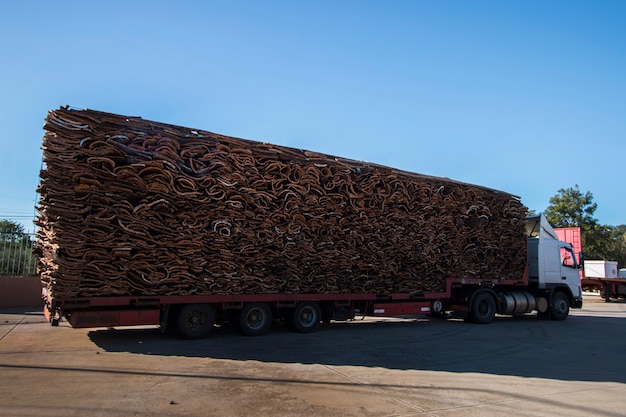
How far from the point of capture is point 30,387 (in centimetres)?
613

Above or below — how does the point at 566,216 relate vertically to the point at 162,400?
above

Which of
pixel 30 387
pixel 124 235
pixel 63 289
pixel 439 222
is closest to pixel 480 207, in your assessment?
pixel 439 222

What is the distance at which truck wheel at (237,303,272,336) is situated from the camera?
11.0m

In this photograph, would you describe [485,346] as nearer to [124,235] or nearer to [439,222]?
[439,222]

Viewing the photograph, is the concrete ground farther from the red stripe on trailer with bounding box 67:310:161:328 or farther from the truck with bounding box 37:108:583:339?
the truck with bounding box 37:108:583:339

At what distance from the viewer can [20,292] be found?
17.7 metres

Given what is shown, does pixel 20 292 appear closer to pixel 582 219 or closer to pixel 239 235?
pixel 239 235

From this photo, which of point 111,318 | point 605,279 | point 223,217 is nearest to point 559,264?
point 223,217

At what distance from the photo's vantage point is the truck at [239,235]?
9117mm

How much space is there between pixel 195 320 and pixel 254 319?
1513 mm

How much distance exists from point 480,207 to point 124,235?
1165 centimetres

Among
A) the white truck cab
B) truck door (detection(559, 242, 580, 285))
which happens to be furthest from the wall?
truck door (detection(559, 242, 580, 285))

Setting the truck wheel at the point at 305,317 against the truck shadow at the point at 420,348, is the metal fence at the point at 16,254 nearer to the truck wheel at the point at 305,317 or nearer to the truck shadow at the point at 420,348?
the truck shadow at the point at 420,348

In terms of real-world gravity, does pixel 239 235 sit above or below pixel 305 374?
above
